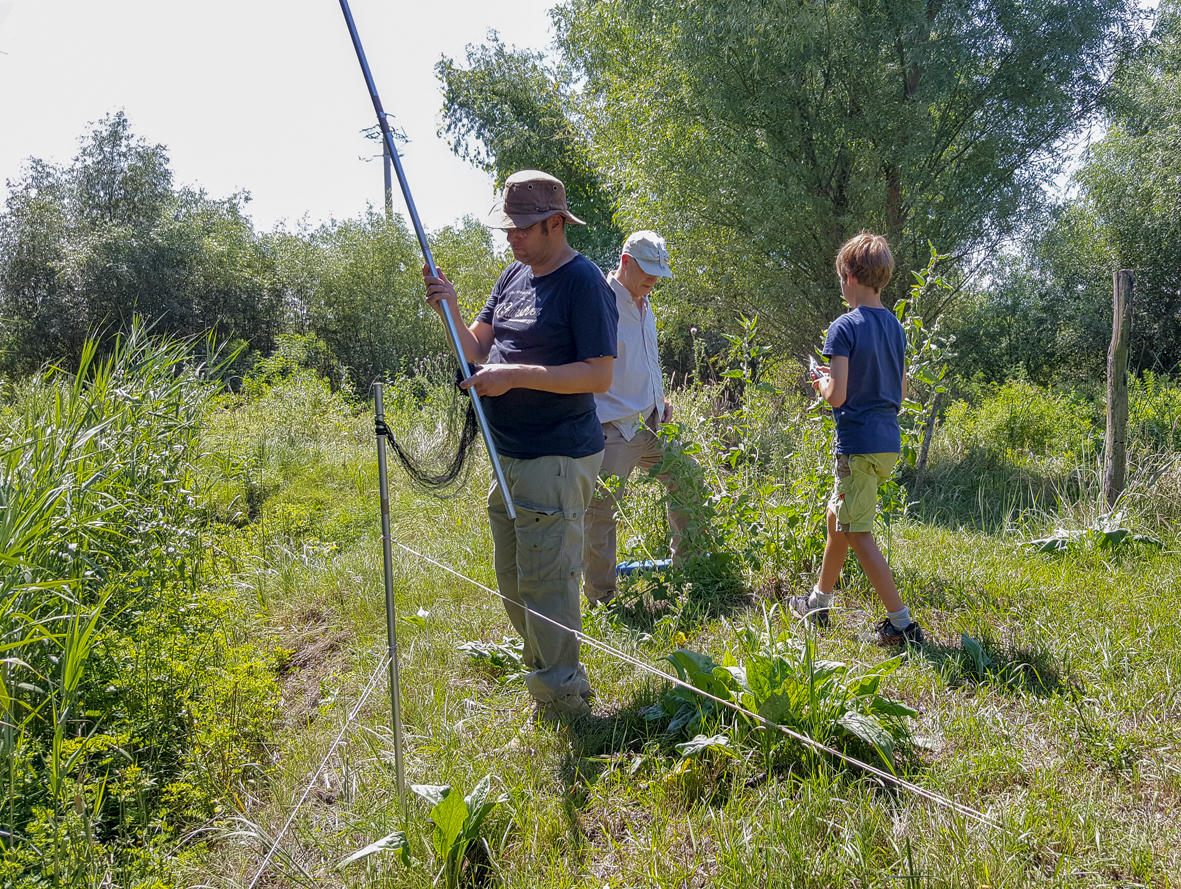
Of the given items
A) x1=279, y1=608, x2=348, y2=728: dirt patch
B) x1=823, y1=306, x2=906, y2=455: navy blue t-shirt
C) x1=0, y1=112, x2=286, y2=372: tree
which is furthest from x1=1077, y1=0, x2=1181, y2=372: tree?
x1=0, y1=112, x2=286, y2=372: tree

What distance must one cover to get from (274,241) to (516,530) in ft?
85.3

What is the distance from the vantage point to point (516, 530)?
2637 mm

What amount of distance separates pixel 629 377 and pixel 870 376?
1245 millimetres

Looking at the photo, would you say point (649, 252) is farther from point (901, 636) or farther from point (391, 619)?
point (391, 619)

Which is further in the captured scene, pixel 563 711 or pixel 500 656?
pixel 500 656

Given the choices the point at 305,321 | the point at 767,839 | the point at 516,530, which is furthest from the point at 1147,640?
the point at 305,321

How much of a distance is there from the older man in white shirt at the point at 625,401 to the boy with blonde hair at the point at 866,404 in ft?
3.22

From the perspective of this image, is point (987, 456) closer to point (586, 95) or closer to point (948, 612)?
point (948, 612)

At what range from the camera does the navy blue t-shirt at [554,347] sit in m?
2.52

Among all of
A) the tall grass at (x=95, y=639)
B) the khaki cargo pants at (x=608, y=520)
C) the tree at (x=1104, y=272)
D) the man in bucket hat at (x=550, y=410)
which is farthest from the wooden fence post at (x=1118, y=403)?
the tree at (x=1104, y=272)

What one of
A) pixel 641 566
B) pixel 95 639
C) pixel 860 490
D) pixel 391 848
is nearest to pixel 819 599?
pixel 860 490

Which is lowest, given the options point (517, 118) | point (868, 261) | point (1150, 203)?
point (868, 261)

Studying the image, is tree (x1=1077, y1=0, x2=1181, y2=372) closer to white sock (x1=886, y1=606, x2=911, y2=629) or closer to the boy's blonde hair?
the boy's blonde hair

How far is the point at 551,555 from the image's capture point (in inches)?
102
